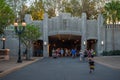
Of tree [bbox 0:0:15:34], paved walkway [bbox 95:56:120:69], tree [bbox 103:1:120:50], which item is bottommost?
paved walkway [bbox 95:56:120:69]

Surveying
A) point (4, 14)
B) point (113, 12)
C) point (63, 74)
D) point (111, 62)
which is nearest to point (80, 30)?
point (113, 12)

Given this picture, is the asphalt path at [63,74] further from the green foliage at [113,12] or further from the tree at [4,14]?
the green foliage at [113,12]

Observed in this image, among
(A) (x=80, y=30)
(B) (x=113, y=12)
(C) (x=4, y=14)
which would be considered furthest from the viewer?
(B) (x=113, y=12)

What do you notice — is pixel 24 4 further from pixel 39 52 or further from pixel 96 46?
pixel 96 46

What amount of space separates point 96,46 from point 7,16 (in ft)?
135

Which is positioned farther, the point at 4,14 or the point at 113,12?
the point at 113,12

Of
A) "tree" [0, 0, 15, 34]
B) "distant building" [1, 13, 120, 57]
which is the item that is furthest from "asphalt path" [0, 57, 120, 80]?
"distant building" [1, 13, 120, 57]

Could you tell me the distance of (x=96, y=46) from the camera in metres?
64.4

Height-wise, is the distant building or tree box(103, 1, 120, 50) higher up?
tree box(103, 1, 120, 50)

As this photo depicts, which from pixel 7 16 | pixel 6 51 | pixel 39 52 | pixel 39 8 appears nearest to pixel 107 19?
pixel 39 52

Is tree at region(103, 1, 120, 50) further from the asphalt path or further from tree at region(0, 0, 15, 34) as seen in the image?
tree at region(0, 0, 15, 34)

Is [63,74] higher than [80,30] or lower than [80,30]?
lower

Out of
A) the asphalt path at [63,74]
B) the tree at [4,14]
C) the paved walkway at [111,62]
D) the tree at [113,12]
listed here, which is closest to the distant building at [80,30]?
the tree at [113,12]

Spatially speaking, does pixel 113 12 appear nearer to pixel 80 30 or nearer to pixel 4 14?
pixel 80 30
